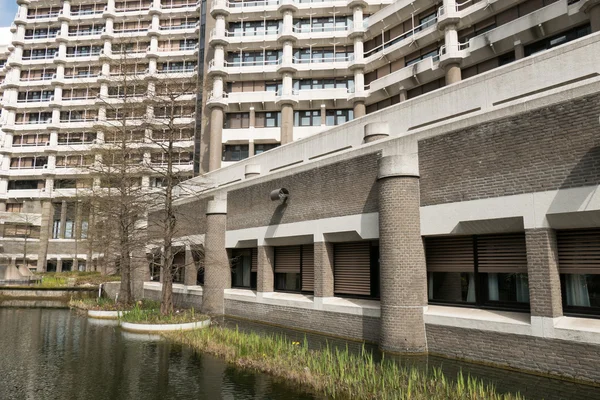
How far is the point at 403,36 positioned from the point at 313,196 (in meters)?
29.8

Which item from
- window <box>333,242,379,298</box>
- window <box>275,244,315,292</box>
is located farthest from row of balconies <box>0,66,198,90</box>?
window <box>333,242,379,298</box>

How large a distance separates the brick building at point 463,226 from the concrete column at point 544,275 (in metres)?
0.03

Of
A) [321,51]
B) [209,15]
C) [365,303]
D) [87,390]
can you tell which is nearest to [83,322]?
[87,390]

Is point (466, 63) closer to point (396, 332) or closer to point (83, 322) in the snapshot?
point (396, 332)

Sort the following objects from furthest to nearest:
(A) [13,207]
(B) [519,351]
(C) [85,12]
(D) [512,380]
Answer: (C) [85,12]
(A) [13,207]
(B) [519,351]
(D) [512,380]

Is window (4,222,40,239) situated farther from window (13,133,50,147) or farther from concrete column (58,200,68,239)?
window (13,133,50,147)

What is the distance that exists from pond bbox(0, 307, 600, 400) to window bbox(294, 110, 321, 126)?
104ft

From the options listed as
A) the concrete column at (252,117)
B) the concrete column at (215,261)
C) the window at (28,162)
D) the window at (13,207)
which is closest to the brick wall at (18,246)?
the window at (13,207)

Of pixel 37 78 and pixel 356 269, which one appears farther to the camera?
pixel 37 78

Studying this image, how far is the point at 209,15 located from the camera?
5053 centimetres

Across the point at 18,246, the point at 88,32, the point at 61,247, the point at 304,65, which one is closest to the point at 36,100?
the point at 88,32

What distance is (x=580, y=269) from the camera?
31.7 feet

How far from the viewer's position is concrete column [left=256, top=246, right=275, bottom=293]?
18.8 meters

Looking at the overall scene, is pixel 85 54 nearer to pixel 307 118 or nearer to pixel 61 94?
pixel 61 94
